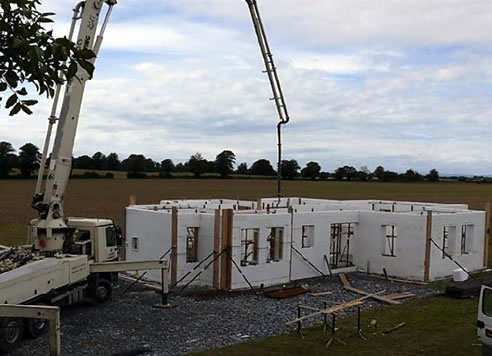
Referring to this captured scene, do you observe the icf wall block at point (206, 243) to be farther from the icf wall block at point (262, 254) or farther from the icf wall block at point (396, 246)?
the icf wall block at point (396, 246)

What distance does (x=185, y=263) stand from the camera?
→ 889 inches

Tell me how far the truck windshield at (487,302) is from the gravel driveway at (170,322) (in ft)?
19.5

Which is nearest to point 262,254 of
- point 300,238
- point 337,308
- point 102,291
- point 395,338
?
point 300,238

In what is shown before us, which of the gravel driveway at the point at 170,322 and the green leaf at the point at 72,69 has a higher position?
the green leaf at the point at 72,69

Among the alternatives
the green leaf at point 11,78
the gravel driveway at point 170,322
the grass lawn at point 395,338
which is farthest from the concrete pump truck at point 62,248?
the green leaf at point 11,78

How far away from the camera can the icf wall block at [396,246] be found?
24.8 m

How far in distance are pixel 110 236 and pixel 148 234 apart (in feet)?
13.8

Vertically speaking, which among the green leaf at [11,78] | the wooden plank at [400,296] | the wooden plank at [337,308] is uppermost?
the green leaf at [11,78]

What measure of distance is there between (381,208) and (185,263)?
12.5 metres

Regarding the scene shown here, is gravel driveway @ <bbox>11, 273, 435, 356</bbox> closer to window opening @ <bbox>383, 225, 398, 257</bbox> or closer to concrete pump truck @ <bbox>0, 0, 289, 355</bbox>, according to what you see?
concrete pump truck @ <bbox>0, 0, 289, 355</bbox>

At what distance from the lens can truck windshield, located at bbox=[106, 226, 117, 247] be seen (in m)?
19.2

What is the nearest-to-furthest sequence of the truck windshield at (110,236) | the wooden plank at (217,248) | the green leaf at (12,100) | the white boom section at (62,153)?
the green leaf at (12,100) < the white boom section at (62,153) < the truck windshield at (110,236) < the wooden plank at (217,248)

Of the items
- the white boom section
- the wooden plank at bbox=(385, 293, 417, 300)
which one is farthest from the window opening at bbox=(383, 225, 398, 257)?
the white boom section

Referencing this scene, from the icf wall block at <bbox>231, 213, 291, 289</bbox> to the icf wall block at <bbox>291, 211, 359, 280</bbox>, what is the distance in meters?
0.50
